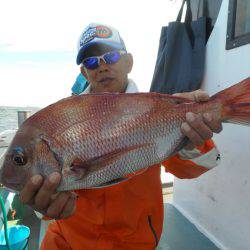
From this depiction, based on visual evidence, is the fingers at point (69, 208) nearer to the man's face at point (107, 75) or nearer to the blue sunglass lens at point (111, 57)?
the man's face at point (107, 75)

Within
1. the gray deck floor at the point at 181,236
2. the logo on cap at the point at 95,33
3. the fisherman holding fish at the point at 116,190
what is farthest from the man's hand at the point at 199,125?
the gray deck floor at the point at 181,236

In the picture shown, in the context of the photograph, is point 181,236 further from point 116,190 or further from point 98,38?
point 98,38

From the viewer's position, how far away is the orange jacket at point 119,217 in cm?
202

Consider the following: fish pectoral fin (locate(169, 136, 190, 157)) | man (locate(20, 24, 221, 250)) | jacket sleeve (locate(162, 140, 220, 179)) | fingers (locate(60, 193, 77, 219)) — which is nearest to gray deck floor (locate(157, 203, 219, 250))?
man (locate(20, 24, 221, 250))

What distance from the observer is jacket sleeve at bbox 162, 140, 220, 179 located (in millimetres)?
1853

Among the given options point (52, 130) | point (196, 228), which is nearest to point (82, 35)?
point (52, 130)

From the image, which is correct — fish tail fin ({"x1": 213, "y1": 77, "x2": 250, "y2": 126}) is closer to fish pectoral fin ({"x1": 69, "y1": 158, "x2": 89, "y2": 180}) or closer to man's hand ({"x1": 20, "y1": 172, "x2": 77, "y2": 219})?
fish pectoral fin ({"x1": 69, "y1": 158, "x2": 89, "y2": 180})

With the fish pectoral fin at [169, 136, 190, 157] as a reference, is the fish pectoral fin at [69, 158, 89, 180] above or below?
below

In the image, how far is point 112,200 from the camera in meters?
2.02

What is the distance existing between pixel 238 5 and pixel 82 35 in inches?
56.9

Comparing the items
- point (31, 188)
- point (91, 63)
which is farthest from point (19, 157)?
point (91, 63)

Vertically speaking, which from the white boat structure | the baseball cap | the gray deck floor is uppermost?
the baseball cap

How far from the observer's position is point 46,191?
1.47 metres

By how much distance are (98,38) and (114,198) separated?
109 cm
